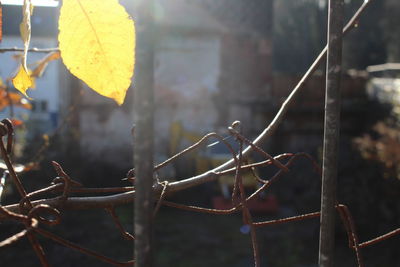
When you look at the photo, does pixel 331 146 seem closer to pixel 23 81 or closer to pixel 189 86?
pixel 23 81

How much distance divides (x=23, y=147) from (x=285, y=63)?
1469cm

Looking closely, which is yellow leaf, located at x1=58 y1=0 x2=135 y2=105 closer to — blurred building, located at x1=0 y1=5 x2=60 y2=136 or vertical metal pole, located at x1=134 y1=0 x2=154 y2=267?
vertical metal pole, located at x1=134 y1=0 x2=154 y2=267

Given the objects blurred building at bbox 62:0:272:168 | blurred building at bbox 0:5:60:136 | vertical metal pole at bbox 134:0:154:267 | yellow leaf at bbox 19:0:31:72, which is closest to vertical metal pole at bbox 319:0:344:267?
vertical metal pole at bbox 134:0:154:267

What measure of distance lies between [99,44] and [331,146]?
0.91 feet

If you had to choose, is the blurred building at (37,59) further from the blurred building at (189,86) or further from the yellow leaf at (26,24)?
the yellow leaf at (26,24)

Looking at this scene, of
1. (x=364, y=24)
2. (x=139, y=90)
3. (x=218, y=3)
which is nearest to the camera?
(x=139, y=90)

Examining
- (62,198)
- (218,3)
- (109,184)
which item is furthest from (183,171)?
(62,198)

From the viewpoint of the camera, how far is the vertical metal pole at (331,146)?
1.82 ft

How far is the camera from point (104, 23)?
584mm

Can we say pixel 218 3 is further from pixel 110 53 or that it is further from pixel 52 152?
pixel 110 53

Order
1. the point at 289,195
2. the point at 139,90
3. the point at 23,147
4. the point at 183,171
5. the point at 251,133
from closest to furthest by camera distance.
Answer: the point at 139,90
the point at 23,147
the point at 289,195
the point at 183,171
the point at 251,133

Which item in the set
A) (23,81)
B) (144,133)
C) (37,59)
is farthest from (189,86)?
(144,133)

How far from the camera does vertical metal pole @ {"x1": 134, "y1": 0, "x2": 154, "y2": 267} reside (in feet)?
1.31

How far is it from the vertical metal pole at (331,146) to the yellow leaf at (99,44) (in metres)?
0.22
